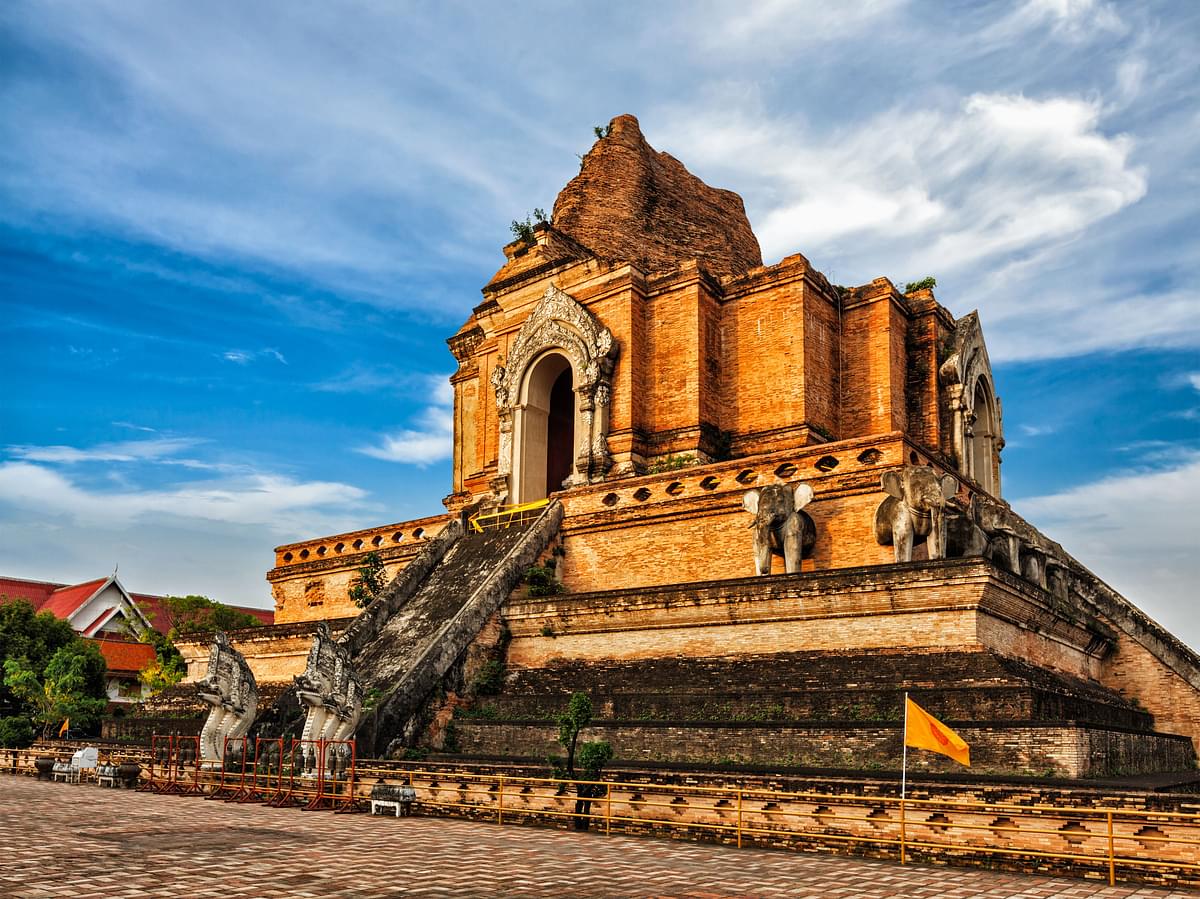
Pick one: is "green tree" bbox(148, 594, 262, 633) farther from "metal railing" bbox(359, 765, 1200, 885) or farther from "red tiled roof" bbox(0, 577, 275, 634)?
"metal railing" bbox(359, 765, 1200, 885)

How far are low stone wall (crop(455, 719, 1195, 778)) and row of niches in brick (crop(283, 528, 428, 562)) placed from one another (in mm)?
9624

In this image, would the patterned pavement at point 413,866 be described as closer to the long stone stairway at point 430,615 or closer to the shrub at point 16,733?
the long stone stairway at point 430,615

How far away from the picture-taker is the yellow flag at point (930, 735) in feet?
33.5

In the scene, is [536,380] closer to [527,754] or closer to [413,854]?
[527,754]

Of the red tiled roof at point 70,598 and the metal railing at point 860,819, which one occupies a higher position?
the red tiled roof at point 70,598

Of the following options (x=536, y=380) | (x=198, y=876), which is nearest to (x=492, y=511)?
(x=536, y=380)

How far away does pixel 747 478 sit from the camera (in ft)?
63.1

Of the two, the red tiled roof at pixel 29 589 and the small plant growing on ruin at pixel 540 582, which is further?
the red tiled roof at pixel 29 589

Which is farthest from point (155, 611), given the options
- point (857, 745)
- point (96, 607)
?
point (857, 745)

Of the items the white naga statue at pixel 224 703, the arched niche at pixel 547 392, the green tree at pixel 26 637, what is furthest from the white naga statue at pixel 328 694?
the green tree at pixel 26 637

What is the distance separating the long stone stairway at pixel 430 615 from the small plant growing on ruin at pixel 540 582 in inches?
6.4

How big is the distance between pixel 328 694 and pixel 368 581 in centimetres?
890

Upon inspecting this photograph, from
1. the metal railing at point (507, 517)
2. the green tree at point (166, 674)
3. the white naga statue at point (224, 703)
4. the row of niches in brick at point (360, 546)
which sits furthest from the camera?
the green tree at point (166, 674)

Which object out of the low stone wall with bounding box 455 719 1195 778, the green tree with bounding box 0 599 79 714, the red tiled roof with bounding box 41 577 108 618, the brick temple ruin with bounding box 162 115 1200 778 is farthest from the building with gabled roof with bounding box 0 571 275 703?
the low stone wall with bounding box 455 719 1195 778
